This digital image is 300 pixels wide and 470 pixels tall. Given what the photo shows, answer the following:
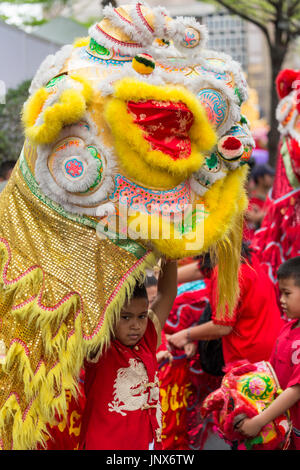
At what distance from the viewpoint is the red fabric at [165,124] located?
198 cm

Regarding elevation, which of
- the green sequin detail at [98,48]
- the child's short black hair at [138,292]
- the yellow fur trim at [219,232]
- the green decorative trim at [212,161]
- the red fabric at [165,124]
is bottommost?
the child's short black hair at [138,292]

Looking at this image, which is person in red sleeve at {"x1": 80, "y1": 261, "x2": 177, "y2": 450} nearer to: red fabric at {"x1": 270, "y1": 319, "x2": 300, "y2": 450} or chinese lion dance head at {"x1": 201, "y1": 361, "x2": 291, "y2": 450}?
chinese lion dance head at {"x1": 201, "y1": 361, "x2": 291, "y2": 450}

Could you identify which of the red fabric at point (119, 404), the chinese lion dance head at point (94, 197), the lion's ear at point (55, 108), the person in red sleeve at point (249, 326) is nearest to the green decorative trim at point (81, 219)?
the chinese lion dance head at point (94, 197)

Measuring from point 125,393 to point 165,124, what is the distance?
0.93 meters

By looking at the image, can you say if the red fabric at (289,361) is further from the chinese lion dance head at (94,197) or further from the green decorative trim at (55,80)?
the green decorative trim at (55,80)

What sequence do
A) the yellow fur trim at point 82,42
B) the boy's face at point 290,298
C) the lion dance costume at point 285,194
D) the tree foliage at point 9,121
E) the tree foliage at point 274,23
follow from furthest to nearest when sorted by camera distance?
the tree foliage at point 274,23 → the tree foliage at point 9,121 → the lion dance costume at point 285,194 → the boy's face at point 290,298 → the yellow fur trim at point 82,42

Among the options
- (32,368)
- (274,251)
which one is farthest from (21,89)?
(32,368)

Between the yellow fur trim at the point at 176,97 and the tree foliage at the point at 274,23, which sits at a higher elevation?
the yellow fur trim at the point at 176,97

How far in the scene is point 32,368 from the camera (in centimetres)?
203

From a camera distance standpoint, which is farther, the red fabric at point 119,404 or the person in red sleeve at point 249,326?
the person in red sleeve at point 249,326

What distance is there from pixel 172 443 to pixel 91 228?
66.6 inches

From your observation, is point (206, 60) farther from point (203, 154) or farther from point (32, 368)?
point (32, 368)

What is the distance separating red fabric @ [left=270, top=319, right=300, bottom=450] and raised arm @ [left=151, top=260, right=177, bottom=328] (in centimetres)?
54
